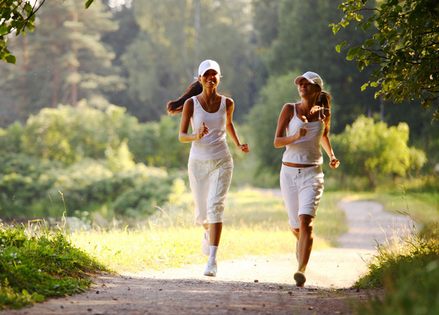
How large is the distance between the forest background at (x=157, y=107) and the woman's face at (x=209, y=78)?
4129 mm

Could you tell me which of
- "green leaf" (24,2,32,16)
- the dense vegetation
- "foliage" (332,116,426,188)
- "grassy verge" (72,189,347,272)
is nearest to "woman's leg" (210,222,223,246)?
"grassy verge" (72,189,347,272)

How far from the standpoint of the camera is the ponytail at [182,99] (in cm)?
657

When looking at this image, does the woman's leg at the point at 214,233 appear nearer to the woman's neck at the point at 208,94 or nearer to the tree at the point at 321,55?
the woman's neck at the point at 208,94

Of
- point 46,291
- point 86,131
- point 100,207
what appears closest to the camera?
point 46,291

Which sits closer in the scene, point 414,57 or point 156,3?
point 414,57

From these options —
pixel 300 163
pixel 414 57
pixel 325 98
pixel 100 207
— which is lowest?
pixel 100 207

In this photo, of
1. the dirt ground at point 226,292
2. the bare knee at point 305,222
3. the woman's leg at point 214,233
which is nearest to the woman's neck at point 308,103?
the bare knee at point 305,222

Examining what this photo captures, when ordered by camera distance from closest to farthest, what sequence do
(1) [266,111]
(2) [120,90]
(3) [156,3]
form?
1. (1) [266,111]
2. (3) [156,3]
3. (2) [120,90]

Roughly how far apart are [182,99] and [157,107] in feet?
142

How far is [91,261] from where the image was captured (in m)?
5.86

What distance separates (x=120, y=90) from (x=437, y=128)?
1238 inches

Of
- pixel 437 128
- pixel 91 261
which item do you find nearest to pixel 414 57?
pixel 91 261

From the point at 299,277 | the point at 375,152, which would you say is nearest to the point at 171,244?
the point at 299,277

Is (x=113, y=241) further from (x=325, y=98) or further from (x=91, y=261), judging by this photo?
(x=325, y=98)
